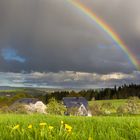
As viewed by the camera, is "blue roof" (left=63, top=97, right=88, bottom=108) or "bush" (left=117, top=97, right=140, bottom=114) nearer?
"bush" (left=117, top=97, right=140, bottom=114)

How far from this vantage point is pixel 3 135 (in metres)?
5.70

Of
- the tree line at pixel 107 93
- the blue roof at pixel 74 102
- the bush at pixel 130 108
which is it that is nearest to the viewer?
the bush at pixel 130 108

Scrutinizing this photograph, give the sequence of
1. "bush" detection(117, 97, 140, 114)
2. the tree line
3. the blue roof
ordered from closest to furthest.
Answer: "bush" detection(117, 97, 140, 114) → the blue roof → the tree line

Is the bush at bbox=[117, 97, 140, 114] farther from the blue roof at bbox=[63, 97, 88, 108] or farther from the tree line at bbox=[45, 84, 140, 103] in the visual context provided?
the tree line at bbox=[45, 84, 140, 103]

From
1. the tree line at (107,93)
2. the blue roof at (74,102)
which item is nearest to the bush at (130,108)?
the blue roof at (74,102)

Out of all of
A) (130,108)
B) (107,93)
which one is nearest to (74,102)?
(130,108)

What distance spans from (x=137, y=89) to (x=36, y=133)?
17112 cm

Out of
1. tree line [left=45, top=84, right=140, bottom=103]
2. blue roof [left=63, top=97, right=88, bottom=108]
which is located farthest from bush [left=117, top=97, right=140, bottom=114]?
tree line [left=45, top=84, right=140, bottom=103]

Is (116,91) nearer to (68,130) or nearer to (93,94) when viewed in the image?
(93,94)

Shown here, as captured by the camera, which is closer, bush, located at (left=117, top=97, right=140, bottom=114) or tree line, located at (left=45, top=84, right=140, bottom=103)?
bush, located at (left=117, top=97, right=140, bottom=114)

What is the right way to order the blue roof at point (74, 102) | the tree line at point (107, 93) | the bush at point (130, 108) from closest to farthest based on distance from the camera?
the bush at point (130, 108)
the blue roof at point (74, 102)
the tree line at point (107, 93)

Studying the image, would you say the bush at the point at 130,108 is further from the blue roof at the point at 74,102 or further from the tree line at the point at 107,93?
the tree line at the point at 107,93

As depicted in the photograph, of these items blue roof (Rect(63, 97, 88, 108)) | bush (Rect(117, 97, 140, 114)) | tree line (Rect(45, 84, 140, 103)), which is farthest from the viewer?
tree line (Rect(45, 84, 140, 103))

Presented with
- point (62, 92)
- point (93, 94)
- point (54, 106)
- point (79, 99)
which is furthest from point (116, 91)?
point (54, 106)
